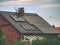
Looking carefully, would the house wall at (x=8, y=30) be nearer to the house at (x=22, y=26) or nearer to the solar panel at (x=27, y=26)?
the house at (x=22, y=26)

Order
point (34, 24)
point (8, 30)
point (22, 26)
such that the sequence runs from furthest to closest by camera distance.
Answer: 1. point (34, 24)
2. point (22, 26)
3. point (8, 30)

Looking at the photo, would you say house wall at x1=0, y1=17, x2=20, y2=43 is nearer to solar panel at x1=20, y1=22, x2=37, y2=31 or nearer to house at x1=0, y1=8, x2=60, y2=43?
house at x1=0, y1=8, x2=60, y2=43

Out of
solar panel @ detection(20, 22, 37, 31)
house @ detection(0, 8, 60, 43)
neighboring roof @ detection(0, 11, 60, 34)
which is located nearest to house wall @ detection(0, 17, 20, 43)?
house @ detection(0, 8, 60, 43)

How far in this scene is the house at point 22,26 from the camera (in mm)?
7699

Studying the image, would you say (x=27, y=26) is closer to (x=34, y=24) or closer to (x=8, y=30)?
(x=34, y=24)

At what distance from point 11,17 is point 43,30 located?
983 mm

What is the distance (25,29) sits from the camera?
314 inches

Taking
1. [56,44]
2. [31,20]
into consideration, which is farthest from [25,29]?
[56,44]

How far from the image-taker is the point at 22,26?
8133 millimetres

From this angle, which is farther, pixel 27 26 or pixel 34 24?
pixel 34 24

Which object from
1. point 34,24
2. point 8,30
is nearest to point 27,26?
point 34,24

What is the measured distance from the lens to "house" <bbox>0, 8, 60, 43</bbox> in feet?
25.3

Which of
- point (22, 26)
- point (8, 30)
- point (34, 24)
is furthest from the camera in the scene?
point (34, 24)

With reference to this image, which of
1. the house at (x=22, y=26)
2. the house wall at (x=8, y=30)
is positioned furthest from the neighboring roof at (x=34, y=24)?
the house wall at (x=8, y=30)
